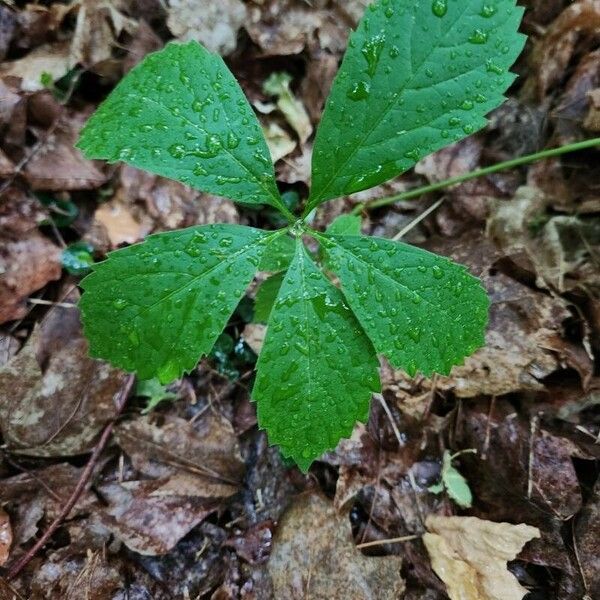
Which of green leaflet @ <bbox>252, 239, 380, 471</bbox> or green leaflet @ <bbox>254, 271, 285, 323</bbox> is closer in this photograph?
green leaflet @ <bbox>252, 239, 380, 471</bbox>

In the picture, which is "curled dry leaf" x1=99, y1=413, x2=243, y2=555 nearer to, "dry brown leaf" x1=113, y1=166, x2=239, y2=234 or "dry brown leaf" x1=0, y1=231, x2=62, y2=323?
"dry brown leaf" x1=0, y1=231, x2=62, y2=323

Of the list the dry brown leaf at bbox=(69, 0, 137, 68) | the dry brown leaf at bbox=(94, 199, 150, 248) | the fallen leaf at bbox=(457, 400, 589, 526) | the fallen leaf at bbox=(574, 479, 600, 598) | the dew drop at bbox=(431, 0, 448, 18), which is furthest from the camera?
the dry brown leaf at bbox=(69, 0, 137, 68)

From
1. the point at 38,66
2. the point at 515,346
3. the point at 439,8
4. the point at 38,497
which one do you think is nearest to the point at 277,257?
the point at 439,8

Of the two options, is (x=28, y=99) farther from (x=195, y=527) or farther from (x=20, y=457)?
(x=195, y=527)

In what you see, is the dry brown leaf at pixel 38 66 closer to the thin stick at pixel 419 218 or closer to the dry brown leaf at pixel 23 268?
the dry brown leaf at pixel 23 268

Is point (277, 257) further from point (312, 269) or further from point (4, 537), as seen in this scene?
point (4, 537)

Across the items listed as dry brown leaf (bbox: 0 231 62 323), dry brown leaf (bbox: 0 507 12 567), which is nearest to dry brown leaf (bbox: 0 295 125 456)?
dry brown leaf (bbox: 0 231 62 323)
